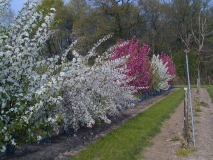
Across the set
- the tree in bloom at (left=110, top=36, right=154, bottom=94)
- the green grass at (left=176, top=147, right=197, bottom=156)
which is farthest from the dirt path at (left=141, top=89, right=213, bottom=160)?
the tree in bloom at (left=110, top=36, right=154, bottom=94)

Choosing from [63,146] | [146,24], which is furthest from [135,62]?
[146,24]

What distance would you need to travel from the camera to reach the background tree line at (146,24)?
1236 inches

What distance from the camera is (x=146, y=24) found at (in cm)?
3722

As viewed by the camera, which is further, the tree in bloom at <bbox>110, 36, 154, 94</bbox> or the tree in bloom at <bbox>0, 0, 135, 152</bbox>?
the tree in bloom at <bbox>110, 36, 154, 94</bbox>

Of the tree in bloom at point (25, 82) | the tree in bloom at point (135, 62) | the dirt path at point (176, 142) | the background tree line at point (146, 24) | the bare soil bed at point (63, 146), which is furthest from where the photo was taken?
the background tree line at point (146, 24)

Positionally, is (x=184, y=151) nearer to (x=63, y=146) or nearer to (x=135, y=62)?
(x=63, y=146)

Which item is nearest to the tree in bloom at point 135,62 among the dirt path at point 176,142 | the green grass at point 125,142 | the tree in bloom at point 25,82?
the dirt path at point 176,142

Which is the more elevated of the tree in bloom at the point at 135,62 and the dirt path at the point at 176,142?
the tree in bloom at the point at 135,62

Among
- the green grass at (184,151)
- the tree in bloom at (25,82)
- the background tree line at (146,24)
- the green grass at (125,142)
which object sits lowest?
the green grass at (184,151)

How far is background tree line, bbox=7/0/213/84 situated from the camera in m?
31.4

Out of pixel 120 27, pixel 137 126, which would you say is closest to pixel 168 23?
pixel 120 27

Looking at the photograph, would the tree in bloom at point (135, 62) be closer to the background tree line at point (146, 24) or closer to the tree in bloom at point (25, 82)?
the tree in bloom at point (25, 82)

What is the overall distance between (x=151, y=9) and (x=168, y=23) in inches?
147

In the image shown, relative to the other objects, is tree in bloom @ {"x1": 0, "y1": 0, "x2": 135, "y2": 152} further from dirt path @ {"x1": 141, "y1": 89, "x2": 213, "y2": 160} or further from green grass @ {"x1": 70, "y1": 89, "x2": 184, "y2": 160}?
dirt path @ {"x1": 141, "y1": 89, "x2": 213, "y2": 160}
